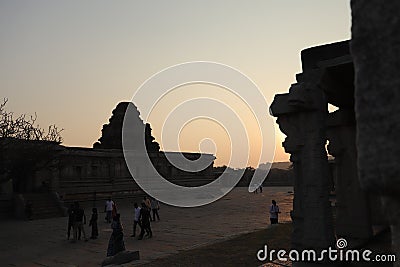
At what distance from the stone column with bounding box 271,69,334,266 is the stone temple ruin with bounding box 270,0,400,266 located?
2cm

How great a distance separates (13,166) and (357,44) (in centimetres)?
2565

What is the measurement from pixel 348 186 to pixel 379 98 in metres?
9.02

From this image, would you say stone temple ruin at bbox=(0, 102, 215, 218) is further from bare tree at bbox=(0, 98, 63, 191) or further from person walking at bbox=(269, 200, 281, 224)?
person walking at bbox=(269, 200, 281, 224)

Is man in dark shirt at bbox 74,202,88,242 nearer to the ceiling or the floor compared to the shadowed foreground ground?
nearer to the ceiling

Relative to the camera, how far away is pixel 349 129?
1002 cm

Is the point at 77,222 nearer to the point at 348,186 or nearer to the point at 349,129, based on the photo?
the point at 348,186

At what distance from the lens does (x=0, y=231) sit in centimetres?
1853

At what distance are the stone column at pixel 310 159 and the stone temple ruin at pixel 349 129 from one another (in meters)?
0.02

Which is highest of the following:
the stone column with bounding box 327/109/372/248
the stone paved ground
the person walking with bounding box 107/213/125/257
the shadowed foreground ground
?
the stone column with bounding box 327/109/372/248

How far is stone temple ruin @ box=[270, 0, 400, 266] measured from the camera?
4.24ft

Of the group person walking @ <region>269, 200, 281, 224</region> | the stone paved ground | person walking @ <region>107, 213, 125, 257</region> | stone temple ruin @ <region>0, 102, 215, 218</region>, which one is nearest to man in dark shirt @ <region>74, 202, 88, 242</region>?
the stone paved ground

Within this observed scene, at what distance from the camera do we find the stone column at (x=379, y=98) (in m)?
1.27

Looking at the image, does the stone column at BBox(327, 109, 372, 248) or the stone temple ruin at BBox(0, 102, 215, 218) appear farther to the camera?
the stone temple ruin at BBox(0, 102, 215, 218)

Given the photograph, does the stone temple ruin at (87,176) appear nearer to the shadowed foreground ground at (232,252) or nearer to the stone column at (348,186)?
the shadowed foreground ground at (232,252)
